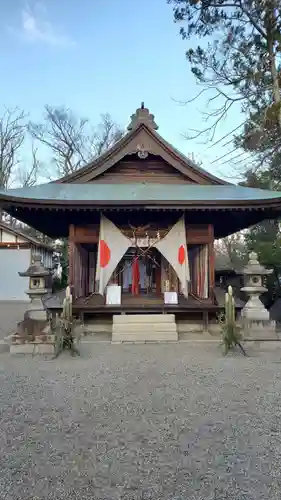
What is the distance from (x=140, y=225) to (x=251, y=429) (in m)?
6.73

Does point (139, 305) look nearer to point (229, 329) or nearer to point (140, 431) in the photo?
point (229, 329)

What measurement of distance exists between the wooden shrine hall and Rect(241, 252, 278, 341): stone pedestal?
0.95 metres

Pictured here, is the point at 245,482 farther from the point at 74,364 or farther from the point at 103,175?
the point at 103,175

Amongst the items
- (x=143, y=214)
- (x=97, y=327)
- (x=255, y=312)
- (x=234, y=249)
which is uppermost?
(x=234, y=249)

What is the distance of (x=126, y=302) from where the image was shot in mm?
9547

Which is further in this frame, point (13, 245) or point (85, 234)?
point (13, 245)

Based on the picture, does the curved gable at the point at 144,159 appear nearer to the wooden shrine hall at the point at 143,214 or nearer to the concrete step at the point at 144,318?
the wooden shrine hall at the point at 143,214

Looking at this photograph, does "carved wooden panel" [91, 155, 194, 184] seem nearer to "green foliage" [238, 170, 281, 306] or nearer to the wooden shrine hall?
the wooden shrine hall

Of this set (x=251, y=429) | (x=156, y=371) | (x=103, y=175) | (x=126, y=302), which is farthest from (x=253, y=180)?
(x=251, y=429)

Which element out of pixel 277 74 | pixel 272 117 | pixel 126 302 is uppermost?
pixel 277 74

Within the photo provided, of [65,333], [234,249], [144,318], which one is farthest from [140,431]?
[234,249]

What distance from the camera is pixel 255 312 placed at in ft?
26.6

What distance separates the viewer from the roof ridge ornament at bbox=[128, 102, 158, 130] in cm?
1073

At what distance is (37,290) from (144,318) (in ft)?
7.78
